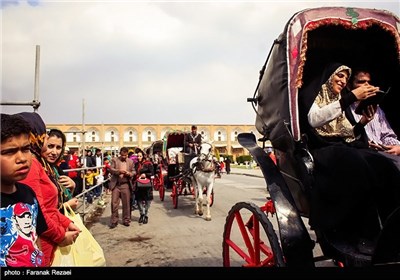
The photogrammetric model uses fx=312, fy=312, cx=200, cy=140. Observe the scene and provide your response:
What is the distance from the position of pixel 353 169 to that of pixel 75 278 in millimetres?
1785

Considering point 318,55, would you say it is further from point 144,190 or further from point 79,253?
point 144,190

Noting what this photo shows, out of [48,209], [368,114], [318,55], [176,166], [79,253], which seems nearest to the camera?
[48,209]

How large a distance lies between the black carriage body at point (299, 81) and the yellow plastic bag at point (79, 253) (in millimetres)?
1268

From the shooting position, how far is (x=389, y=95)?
291cm

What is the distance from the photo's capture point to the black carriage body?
7.27 feet

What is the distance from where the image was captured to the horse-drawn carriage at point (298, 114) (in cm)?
211

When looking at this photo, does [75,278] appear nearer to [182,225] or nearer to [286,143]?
[286,143]

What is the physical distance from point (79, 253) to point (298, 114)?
1.86 m

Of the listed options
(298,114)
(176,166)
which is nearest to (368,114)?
(298,114)

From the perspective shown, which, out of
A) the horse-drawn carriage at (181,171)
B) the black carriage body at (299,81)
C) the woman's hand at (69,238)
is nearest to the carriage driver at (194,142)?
the horse-drawn carriage at (181,171)

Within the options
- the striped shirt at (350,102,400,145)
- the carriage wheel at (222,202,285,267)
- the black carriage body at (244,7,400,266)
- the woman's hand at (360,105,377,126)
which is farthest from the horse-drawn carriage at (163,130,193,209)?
the woman's hand at (360,105,377,126)

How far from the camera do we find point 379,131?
2.70 meters

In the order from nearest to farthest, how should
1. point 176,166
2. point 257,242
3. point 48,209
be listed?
point 48,209, point 257,242, point 176,166

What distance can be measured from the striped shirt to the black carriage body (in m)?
0.24
